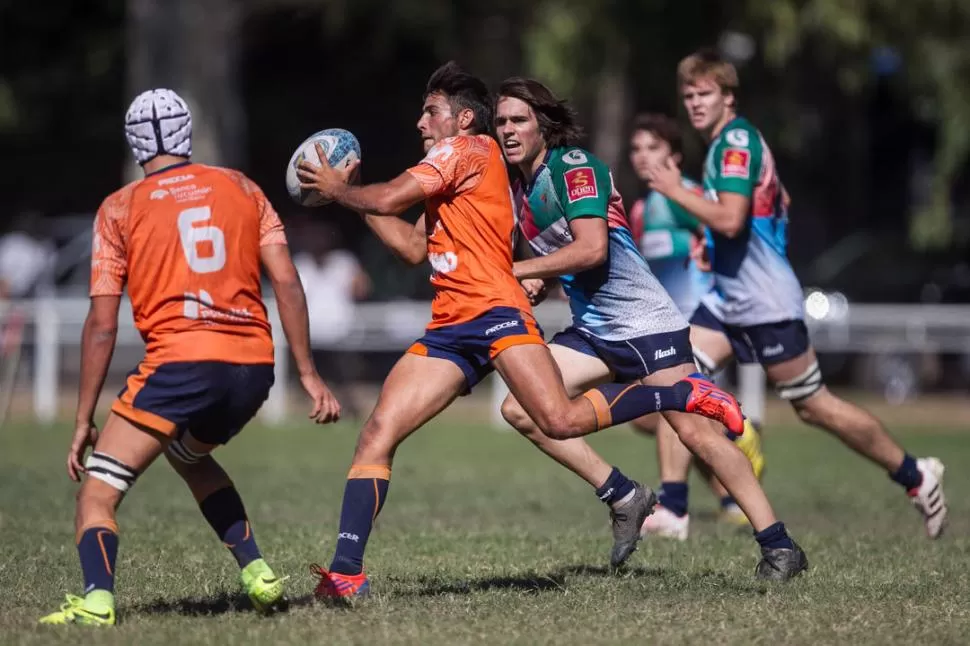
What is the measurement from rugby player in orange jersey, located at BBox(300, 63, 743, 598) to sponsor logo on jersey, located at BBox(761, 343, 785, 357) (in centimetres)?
205

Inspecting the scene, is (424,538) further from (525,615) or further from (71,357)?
(71,357)

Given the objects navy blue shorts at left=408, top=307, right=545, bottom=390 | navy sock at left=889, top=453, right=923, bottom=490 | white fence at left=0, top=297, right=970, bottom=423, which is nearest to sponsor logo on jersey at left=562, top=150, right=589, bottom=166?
navy blue shorts at left=408, top=307, right=545, bottom=390

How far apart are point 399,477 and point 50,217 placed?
752 inches

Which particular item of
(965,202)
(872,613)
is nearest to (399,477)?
(872,613)

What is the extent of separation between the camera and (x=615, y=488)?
756 centimetres

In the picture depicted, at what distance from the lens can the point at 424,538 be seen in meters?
8.80

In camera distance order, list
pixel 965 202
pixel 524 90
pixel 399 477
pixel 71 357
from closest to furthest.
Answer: pixel 524 90
pixel 399 477
pixel 71 357
pixel 965 202

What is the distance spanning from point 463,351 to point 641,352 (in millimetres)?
1030

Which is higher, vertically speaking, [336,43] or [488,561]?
[336,43]

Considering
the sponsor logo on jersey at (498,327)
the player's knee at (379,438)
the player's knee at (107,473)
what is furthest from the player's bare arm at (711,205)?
the player's knee at (107,473)

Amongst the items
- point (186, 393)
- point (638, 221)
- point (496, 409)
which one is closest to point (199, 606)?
point (186, 393)

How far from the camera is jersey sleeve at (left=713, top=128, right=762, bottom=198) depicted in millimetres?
8328

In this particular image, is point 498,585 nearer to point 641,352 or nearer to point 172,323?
point 641,352

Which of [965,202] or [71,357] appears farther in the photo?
[965,202]
